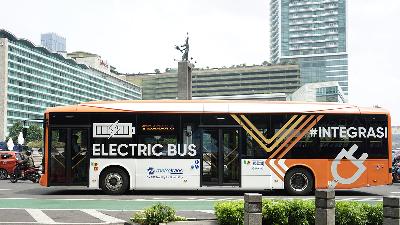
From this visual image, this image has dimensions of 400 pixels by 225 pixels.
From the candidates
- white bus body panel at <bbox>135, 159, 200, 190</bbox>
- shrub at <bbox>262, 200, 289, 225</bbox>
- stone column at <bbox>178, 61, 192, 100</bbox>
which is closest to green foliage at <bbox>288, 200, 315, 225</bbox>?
shrub at <bbox>262, 200, 289, 225</bbox>

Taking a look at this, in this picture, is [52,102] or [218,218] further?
[52,102]

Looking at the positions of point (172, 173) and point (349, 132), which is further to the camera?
point (349, 132)

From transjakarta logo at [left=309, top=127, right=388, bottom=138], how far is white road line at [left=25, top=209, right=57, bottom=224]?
32.7 ft

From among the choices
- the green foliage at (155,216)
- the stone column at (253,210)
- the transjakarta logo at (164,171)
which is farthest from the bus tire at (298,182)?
the stone column at (253,210)

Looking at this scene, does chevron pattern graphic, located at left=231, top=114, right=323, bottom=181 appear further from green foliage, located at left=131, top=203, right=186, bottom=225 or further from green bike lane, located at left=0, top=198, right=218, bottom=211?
green foliage, located at left=131, top=203, right=186, bottom=225

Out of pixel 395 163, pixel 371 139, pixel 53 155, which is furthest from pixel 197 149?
pixel 395 163

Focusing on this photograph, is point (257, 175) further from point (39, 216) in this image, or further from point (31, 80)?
point (31, 80)

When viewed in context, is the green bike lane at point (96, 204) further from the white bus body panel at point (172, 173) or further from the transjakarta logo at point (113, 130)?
the transjakarta logo at point (113, 130)

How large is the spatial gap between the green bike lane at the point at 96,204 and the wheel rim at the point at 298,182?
348 cm

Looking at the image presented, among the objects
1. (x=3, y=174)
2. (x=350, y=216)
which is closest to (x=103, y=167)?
(x=350, y=216)

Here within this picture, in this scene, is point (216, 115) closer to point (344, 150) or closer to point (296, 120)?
point (296, 120)

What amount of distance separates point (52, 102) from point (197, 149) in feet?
551

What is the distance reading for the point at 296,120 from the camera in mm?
19516

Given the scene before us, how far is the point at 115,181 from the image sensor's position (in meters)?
19.4
